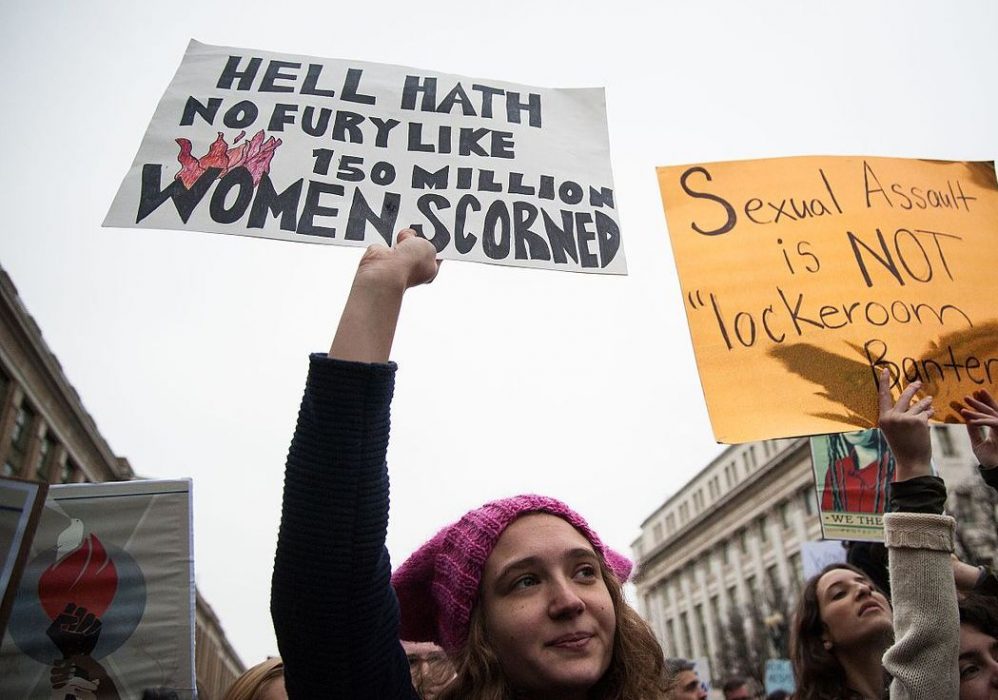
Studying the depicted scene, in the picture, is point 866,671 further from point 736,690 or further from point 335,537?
point 736,690

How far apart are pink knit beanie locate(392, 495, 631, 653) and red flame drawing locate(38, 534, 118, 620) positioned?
186 cm

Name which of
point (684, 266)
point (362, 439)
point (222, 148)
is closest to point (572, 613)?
point (362, 439)

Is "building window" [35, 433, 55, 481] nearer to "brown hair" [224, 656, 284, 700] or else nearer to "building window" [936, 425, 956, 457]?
"brown hair" [224, 656, 284, 700]

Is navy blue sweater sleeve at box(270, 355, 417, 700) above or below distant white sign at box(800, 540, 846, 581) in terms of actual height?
below

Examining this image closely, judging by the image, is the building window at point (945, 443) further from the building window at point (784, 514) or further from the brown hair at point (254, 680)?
→ the brown hair at point (254, 680)

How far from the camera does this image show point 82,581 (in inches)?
127

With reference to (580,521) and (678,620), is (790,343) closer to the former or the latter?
(580,521)

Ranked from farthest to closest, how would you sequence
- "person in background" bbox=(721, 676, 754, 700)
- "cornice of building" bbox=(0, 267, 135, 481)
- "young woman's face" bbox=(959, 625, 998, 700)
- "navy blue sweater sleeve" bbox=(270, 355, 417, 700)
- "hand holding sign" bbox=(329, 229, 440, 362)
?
"cornice of building" bbox=(0, 267, 135, 481) → "person in background" bbox=(721, 676, 754, 700) → "young woman's face" bbox=(959, 625, 998, 700) → "hand holding sign" bbox=(329, 229, 440, 362) → "navy blue sweater sleeve" bbox=(270, 355, 417, 700)

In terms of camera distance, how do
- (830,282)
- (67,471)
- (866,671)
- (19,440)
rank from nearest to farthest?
(866,671), (830,282), (19,440), (67,471)

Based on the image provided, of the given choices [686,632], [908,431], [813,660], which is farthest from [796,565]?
[908,431]

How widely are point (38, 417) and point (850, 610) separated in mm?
32333

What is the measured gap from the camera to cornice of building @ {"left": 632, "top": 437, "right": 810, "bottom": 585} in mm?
45094

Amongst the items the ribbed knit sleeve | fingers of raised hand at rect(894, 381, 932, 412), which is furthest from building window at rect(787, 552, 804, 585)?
the ribbed knit sleeve

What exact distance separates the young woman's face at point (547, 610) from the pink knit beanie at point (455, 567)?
1.4 inches
